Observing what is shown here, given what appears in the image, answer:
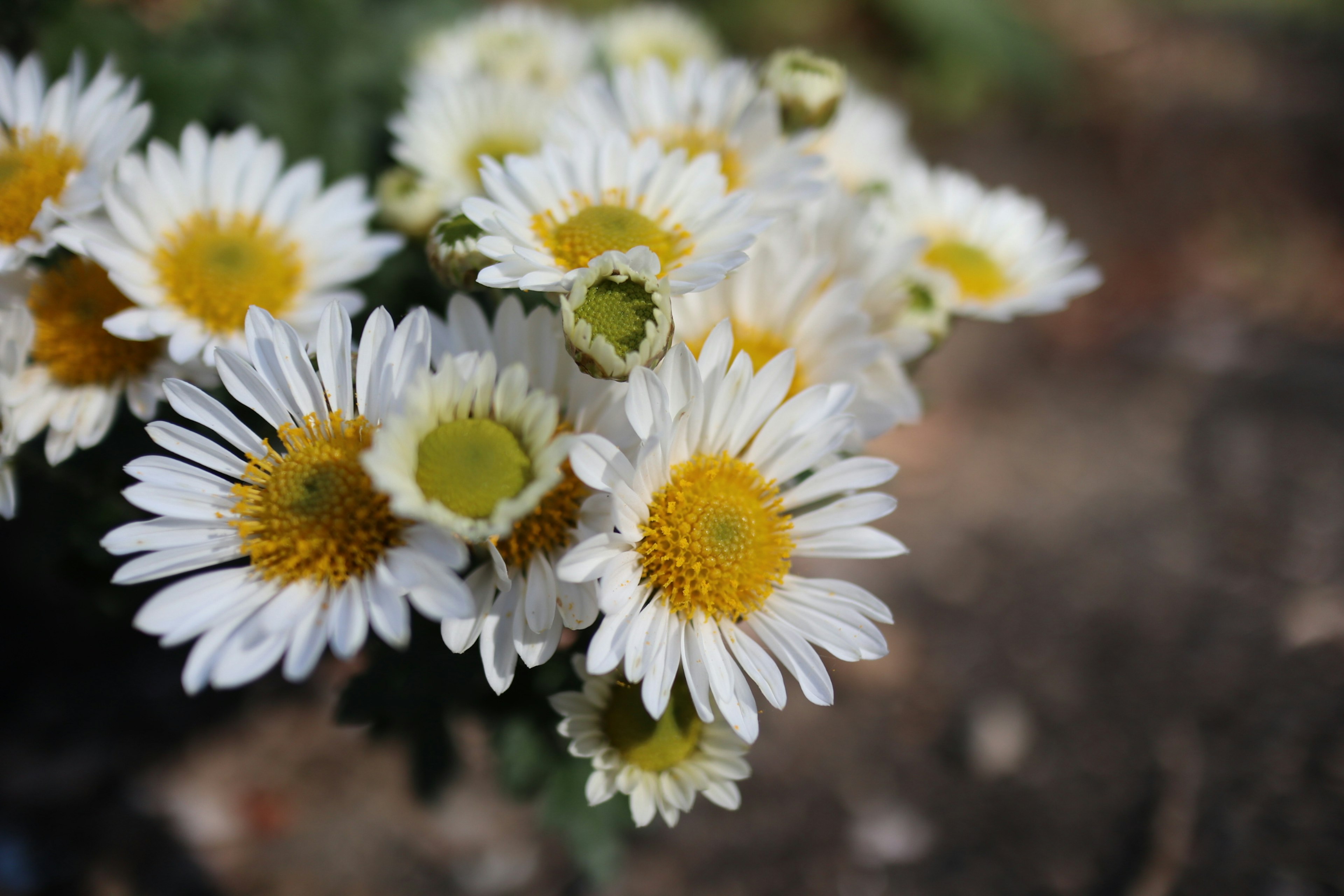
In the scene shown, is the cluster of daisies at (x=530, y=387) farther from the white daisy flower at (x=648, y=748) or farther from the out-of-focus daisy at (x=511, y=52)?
the out-of-focus daisy at (x=511, y=52)

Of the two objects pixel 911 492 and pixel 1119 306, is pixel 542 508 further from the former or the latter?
pixel 1119 306

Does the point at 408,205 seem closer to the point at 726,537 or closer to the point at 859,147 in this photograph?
the point at 726,537

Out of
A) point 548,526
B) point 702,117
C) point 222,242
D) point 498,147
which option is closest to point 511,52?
point 498,147

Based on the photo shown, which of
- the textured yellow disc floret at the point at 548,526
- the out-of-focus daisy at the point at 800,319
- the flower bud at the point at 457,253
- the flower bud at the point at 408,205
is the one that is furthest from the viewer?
the flower bud at the point at 408,205

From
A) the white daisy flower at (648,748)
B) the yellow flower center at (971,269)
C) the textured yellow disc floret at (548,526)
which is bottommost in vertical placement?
the white daisy flower at (648,748)

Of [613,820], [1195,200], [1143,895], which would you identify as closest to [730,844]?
[613,820]

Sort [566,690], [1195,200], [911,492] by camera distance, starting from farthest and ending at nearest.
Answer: [1195,200], [911,492], [566,690]

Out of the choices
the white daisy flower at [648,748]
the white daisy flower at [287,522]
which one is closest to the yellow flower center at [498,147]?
the white daisy flower at [287,522]
